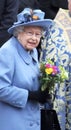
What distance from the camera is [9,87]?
352cm

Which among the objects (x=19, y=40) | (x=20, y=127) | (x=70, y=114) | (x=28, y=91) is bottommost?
(x=70, y=114)

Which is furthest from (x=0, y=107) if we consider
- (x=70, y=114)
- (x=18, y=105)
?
(x=70, y=114)

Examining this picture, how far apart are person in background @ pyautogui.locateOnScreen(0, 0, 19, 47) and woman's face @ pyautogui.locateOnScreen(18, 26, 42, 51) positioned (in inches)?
71.0

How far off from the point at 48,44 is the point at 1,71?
4.31 ft

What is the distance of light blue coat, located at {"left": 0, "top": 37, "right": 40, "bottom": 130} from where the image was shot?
353cm

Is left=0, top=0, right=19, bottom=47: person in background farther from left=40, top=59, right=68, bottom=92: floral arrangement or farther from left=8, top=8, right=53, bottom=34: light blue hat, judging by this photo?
left=40, top=59, right=68, bottom=92: floral arrangement

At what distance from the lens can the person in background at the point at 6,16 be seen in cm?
546

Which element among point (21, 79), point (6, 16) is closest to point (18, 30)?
point (21, 79)

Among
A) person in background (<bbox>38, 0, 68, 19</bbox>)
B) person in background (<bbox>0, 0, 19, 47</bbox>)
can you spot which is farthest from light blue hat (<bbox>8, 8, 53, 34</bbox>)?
→ person in background (<bbox>38, 0, 68, 19</bbox>)

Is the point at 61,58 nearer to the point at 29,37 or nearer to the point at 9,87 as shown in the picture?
the point at 29,37

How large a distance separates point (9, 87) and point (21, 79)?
0.13 meters

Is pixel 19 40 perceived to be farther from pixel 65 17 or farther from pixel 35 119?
pixel 65 17

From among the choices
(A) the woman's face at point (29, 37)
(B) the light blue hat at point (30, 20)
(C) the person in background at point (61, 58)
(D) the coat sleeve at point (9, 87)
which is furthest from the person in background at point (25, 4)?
(D) the coat sleeve at point (9, 87)

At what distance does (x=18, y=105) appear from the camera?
140 inches
